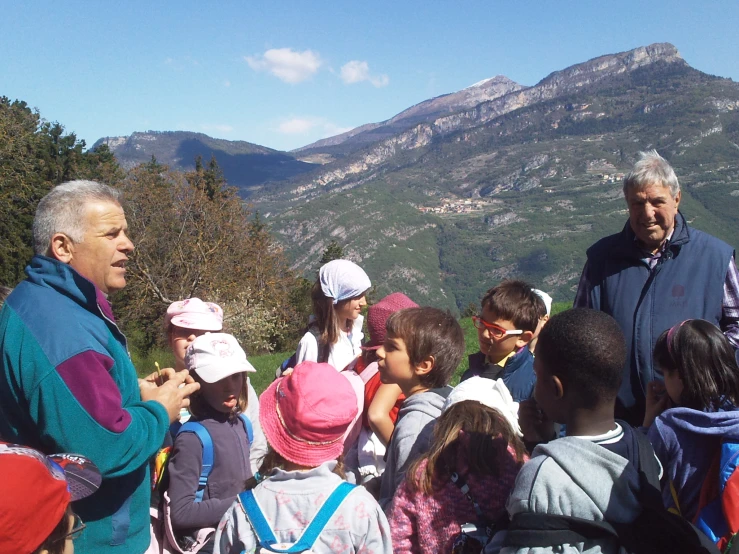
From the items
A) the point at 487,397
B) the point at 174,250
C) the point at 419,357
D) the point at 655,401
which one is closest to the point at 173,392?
the point at 419,357

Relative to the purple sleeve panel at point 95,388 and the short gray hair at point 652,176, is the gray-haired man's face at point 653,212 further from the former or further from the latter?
the purple sleeve panel at point 95,388

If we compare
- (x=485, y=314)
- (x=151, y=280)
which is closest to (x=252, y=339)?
(x=151, y=280)

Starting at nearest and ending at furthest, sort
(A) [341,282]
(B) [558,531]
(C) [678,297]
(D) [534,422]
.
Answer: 1. (B) [558,531]
2. (D) [534,422]
3. (C) [678,297]
4. (A) [341,282]

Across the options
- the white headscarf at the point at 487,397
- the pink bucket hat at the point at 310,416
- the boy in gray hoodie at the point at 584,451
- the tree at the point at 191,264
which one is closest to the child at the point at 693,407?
the boy in gray hoodie at the point at 584,451

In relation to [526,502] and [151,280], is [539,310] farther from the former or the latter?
[151,280]

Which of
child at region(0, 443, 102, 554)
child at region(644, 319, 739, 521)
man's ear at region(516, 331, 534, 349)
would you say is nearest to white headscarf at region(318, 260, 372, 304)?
man's ear at region(516, 331, 534, 349)

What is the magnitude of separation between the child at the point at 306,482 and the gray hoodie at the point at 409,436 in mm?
415

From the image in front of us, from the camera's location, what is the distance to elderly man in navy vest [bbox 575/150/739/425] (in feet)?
10.6

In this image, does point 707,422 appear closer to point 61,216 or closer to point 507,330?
point 507,330

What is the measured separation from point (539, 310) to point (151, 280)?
30490mm

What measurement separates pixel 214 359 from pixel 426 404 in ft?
3.48

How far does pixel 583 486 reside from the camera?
1.79 m

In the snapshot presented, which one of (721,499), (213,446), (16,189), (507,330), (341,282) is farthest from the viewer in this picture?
(16,189)

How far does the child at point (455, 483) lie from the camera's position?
2.29 m
